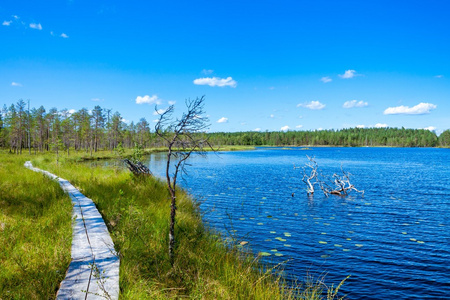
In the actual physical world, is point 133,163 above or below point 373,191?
above

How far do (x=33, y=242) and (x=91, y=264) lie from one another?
2.02 meters

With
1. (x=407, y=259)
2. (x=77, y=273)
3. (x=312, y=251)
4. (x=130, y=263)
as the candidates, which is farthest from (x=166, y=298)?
(x=407, y=259)

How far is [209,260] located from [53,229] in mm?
3847

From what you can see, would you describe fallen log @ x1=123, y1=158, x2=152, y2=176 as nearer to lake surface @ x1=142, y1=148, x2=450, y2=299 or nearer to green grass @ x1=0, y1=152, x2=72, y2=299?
lake surface @ x1=142, y1=148, x2=450, y2=299

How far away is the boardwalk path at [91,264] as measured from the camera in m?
4.18

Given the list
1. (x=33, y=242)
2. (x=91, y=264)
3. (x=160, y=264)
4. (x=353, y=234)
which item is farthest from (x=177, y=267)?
(x=353, y=234)

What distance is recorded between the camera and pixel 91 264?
4.79 m

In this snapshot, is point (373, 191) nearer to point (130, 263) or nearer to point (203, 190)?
point (203, 190)

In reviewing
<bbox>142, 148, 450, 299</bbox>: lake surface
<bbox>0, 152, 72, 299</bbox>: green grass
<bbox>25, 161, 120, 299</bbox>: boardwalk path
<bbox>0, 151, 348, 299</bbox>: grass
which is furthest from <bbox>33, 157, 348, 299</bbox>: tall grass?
<bbox>142, 148, 450, 299</bbox>: lake surface

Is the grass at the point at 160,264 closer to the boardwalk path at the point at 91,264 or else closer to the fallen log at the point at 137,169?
the boardwalk path at the point at 91,264

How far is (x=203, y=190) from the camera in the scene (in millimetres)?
24641

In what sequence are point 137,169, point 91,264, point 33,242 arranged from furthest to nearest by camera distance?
point 137,169 < point 33,242 < point 91,264

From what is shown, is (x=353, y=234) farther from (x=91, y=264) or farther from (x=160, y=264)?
(x=91, y=264)

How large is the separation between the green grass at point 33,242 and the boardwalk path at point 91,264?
17cm
